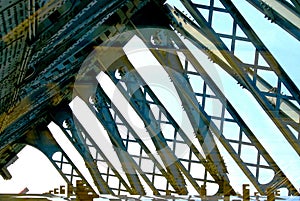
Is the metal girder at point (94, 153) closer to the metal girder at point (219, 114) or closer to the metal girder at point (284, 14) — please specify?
the metal girder at point (219, 114)

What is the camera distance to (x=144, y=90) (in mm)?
12625

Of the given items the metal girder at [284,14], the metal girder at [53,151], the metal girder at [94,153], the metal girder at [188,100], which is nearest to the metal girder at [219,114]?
the metal girder at [188,100]

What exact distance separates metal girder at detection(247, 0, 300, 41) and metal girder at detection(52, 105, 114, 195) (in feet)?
38.5

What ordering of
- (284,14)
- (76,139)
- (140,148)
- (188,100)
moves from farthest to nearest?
(76,139) < (140,148) < (188,100) < (284,14)

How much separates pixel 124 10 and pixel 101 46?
A: 177cm

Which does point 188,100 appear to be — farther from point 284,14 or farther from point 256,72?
point 284,14

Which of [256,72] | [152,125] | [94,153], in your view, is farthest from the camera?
[94,153]

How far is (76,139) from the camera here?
732 inches

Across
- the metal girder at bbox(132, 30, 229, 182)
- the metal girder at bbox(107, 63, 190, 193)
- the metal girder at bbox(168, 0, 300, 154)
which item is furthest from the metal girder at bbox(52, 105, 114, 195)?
the metal girder at bbox(168, 0, 300, 154)

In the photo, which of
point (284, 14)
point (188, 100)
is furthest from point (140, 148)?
point (284, 14)

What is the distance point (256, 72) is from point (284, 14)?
1654mm

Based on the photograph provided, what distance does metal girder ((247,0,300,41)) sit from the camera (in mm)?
7090

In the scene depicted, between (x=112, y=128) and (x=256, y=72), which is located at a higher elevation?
(x=112, y=128)

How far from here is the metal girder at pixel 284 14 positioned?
23.3 ft
